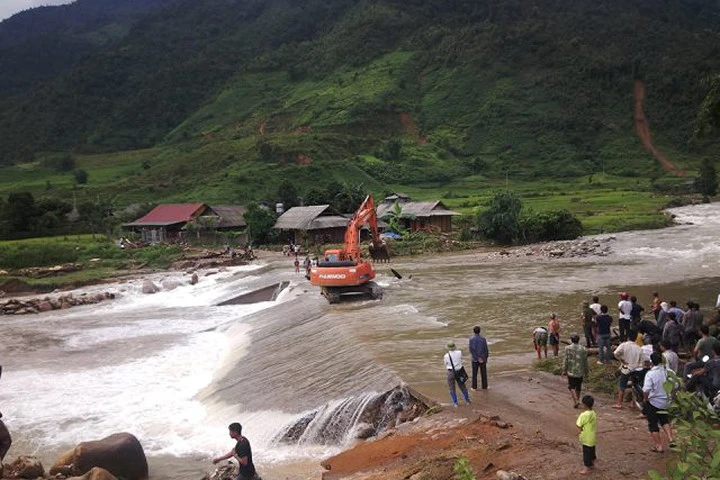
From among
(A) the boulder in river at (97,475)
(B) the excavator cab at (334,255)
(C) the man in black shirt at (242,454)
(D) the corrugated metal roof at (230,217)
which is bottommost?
(A) the boulder in river at (97,475)

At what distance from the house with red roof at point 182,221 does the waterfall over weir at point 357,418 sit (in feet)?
176

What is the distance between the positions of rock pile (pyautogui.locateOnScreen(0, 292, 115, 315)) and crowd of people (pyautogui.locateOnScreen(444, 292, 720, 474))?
3115cm

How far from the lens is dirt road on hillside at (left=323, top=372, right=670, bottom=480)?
1018 cm

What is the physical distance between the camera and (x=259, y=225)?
63.7m

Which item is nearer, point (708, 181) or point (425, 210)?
point (425, 210)

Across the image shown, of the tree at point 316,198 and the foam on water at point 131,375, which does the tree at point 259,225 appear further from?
the foam on water at point 131,375

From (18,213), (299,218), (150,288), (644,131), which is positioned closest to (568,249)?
(299,218)

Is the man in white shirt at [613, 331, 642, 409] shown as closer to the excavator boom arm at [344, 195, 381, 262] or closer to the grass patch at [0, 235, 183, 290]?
the excavator boom arm at [344, 195, 381, 262]

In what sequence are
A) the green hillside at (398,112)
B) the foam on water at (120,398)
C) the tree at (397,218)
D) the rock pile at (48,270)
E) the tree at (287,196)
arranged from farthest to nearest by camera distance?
the green hillside at (398,112), the tree at (287,196), the tree at (397,218), the rock pile at (48,270), the foam on water at (120,398)

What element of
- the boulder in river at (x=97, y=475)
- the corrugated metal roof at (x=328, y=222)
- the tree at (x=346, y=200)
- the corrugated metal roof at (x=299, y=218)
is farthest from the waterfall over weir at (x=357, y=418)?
the tree at (x=346, y=200)

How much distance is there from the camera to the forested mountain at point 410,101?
10675 cm

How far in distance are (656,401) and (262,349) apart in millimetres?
15299

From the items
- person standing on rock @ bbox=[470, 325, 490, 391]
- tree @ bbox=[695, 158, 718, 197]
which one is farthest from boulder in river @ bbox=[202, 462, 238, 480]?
tree @ bbox=[695, 158, 718, 197]

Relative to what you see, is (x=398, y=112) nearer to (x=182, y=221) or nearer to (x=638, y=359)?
(x=182, y=221)
